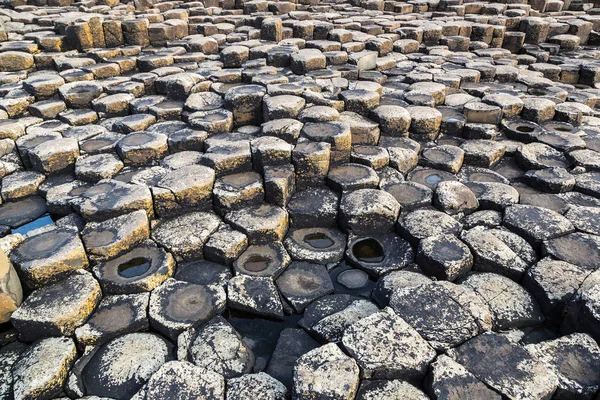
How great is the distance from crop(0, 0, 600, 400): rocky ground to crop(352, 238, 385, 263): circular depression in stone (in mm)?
18

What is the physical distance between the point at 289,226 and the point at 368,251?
0.69 m


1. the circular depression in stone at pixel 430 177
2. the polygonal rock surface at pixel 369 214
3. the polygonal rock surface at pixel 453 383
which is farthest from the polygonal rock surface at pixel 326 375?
the circular depression in stone at pixel 430 177

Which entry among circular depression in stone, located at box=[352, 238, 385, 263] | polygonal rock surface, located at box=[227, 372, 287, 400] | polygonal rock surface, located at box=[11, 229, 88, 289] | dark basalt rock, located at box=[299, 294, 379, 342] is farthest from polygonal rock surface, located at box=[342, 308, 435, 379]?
polygonal rock surface, located at box=[11, 229, 88, 289]

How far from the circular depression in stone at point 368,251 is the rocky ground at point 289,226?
18mm

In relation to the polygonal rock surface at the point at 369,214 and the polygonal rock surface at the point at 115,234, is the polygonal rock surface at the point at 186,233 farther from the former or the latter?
the polygonal rock surface at the point at 369,214

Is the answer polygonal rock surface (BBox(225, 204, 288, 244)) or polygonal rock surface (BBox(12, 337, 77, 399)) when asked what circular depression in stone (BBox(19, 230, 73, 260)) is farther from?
polygonal rock surface (BBox(225, 204, 288, 244))

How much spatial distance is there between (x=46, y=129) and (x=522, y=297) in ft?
15.4

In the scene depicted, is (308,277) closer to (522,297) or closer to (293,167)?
(293,167)

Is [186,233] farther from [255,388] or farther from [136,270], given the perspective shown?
[255,388]

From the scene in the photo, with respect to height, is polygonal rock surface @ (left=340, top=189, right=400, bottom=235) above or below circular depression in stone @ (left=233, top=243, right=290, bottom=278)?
above

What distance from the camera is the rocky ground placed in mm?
2260

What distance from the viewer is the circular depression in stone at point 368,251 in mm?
3180

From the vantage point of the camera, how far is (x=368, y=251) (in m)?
3.26

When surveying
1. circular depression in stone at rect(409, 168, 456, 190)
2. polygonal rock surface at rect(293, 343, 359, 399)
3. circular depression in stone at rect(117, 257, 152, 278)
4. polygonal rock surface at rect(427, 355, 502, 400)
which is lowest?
circular depression in stone at rect(117, 257, 152, 278)
